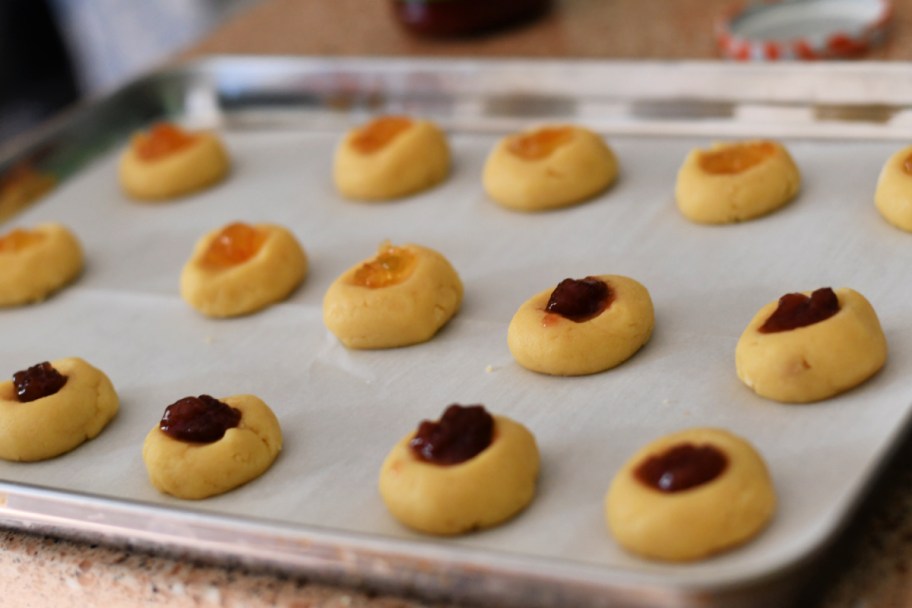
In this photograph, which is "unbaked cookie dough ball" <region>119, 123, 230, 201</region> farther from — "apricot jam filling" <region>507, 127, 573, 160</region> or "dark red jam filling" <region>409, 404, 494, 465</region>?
"dark red jam filling" <region>409, 404, 494, 465</region>

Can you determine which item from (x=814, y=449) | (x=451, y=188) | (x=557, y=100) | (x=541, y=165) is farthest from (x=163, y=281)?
(x=814, y=449)

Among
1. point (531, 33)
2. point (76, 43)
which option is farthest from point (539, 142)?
point (76, 43)

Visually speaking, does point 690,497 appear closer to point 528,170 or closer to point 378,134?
point 528,170

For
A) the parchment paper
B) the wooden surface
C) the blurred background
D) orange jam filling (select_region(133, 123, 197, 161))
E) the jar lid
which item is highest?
the jar lid

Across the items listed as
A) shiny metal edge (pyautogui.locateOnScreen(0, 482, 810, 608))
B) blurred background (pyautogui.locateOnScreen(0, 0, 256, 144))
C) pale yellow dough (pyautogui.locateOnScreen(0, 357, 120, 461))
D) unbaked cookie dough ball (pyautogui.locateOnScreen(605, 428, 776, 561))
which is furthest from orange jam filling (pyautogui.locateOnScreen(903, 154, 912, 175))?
blurred background (pyautogui.locateOnScreen(0, 0, 256, 144))

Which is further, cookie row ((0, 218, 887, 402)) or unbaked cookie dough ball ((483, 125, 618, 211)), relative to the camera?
unbaked cookie dough ball ((483, 125, 618, 211))

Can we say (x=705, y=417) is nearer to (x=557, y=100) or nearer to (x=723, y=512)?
(x=723, y=512)

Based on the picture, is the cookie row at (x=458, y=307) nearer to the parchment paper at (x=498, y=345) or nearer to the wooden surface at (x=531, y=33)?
the parchment paper at (x=498, y=345)
